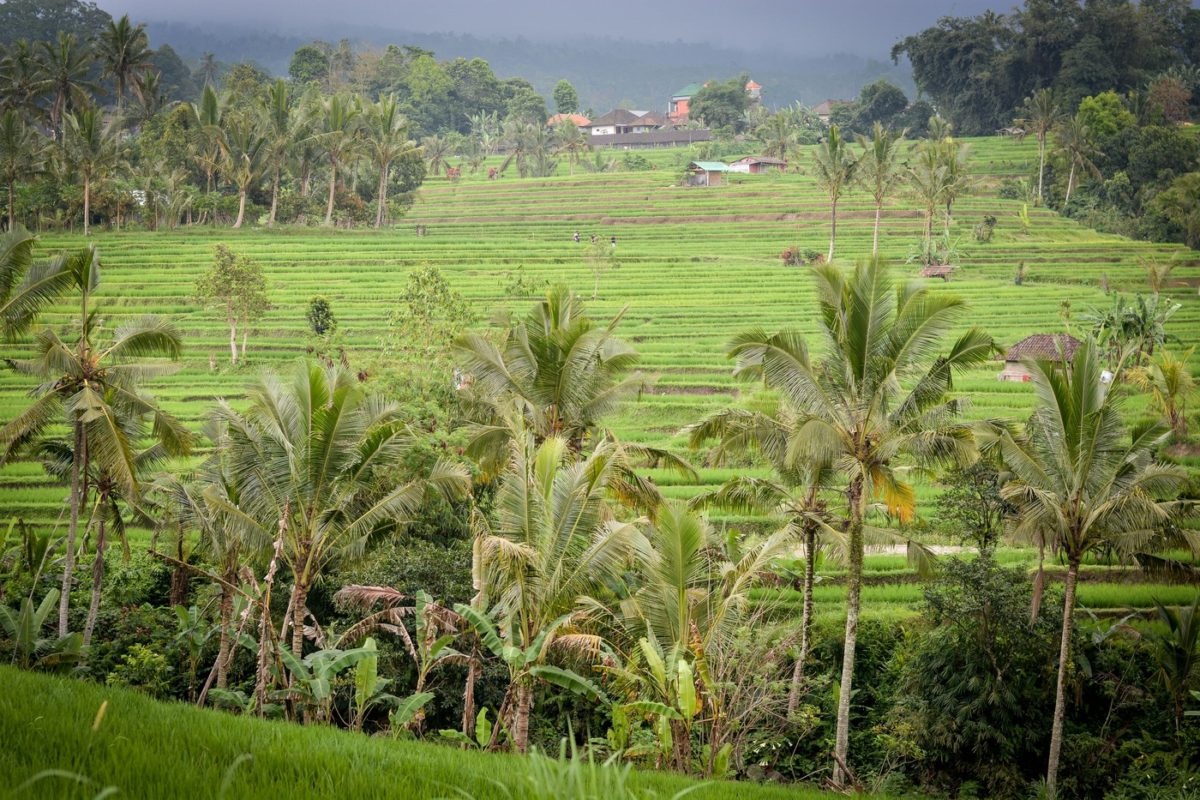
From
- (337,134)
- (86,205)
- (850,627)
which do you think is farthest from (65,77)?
(850,627)

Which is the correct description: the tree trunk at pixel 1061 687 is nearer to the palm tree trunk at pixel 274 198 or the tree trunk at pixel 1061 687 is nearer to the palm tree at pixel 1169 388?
the palm tree at pixel 1169 388

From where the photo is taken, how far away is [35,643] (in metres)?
12.7

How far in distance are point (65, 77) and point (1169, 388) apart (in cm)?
5058

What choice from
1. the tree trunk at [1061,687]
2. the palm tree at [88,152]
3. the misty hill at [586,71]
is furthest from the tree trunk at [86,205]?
the misty hill at [586,71]

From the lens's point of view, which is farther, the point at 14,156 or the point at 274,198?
the point at 274,198

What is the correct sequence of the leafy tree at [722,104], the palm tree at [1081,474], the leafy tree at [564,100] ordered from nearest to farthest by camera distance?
the palm tree at [1081,474]
the leafy tree at [722,104]
the leafy tree at [564,100]

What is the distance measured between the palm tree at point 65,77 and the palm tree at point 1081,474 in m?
50.1

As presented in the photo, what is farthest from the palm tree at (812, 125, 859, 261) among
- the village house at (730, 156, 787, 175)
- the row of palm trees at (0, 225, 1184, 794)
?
the row of palm trees at (0, 225, 1184, 794)

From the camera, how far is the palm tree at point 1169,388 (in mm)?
22625

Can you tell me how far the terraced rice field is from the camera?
27938 millimetres

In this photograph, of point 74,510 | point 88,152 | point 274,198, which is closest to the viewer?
point 74,510

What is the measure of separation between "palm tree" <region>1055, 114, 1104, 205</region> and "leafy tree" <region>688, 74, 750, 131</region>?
3208cm

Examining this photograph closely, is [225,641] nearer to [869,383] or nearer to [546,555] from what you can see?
[546,555]

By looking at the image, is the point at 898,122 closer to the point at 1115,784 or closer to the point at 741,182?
the point at 741,182
